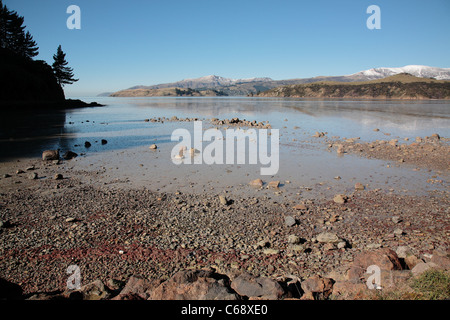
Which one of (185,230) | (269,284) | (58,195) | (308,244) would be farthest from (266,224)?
(58,195)

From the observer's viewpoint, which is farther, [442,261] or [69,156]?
[69,156]

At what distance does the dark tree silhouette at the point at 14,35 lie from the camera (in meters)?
86.3

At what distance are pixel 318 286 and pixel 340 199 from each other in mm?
6186

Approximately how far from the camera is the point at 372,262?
257 inches

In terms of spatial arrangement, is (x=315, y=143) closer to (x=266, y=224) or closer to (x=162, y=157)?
(x=162, y=157)

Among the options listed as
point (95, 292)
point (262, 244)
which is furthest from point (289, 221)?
point (95, 292)

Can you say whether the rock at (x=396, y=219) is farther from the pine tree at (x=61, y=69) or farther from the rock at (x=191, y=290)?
the pine tree at (x=61, y=69)

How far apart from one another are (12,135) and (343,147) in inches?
1366

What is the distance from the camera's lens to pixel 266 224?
9.45 m

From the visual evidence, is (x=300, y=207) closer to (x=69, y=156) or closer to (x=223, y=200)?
(x=223, y=200)

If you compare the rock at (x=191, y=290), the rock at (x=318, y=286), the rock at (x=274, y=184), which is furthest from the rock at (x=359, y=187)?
the rock at (x=191, y=290)

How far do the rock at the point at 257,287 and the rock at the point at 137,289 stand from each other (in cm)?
179

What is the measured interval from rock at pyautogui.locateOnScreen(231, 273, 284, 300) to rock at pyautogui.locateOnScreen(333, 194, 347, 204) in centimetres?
664

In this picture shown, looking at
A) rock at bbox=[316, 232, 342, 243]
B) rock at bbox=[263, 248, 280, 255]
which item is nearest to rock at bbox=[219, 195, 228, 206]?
rock at bbox=[263, 248, 280, 255]
